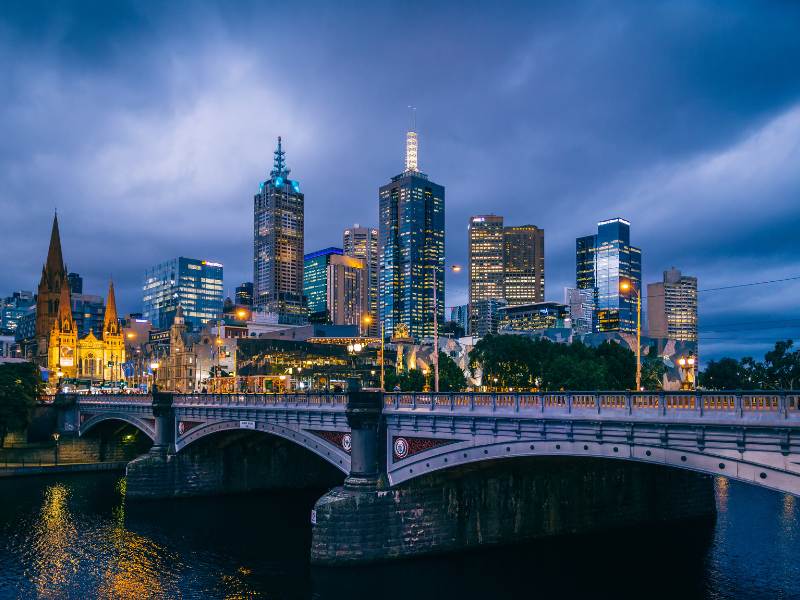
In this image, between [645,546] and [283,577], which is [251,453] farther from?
[645,546]

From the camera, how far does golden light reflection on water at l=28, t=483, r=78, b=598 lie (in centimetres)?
4162

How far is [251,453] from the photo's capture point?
7025 cm

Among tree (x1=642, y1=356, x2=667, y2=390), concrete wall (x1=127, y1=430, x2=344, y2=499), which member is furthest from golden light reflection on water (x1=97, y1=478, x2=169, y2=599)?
tree (x1=642, y1=356, x2=667, y2=390)

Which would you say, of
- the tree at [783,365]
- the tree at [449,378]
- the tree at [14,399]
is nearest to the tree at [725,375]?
the tree at [783,365]

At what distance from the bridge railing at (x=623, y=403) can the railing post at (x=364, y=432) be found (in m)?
1.60

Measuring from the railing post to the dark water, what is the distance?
5.57 m

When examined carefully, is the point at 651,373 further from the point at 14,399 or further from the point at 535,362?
the point at 14,399

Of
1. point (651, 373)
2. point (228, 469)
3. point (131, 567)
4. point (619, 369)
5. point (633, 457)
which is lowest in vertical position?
point (131, 567)

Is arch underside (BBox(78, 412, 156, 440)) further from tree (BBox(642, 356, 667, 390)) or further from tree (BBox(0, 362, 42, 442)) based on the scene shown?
Answer: tree (BBox(642, 356, 667, 390))

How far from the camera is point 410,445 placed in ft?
139

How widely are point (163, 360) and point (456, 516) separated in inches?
5230

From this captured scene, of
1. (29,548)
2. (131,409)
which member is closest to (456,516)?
(29,548)

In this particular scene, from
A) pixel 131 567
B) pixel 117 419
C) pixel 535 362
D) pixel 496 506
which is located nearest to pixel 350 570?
pixel 496 506

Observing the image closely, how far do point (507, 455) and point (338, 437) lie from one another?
1508 centimetres
